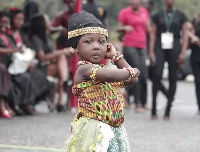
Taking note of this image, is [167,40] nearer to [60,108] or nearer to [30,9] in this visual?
[60,108]

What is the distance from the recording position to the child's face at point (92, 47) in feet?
14.6

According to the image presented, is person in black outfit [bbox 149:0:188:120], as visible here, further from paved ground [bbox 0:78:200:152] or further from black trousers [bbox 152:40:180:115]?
paved ground [bbox 0:78:200:152]

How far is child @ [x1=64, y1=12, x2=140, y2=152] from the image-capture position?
438cm

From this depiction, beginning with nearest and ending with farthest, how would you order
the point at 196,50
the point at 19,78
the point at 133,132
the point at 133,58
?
the point at 133,132 < the point at 19,78 < the point at 196,50 < the point at 133,58

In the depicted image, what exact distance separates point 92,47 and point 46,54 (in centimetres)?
698

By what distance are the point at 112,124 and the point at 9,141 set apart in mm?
3351

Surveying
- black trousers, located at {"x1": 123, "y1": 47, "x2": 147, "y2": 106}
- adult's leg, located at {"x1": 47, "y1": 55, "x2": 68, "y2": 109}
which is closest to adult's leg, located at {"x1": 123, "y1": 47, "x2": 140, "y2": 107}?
black trousers, located at {"x1": 123, "y1": 47, "x2": 147, "y2": 106}

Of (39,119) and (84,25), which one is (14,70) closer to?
(39,119)

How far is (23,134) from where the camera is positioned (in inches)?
325

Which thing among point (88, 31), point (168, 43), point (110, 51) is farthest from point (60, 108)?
point (88, 31)

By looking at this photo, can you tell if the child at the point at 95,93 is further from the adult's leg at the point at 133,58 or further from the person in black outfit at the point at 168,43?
the adult's leg at the point at 133,58

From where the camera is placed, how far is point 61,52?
11.2m

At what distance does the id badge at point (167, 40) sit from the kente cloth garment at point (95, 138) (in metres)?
5.90

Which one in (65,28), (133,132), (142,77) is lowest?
(133,132)
